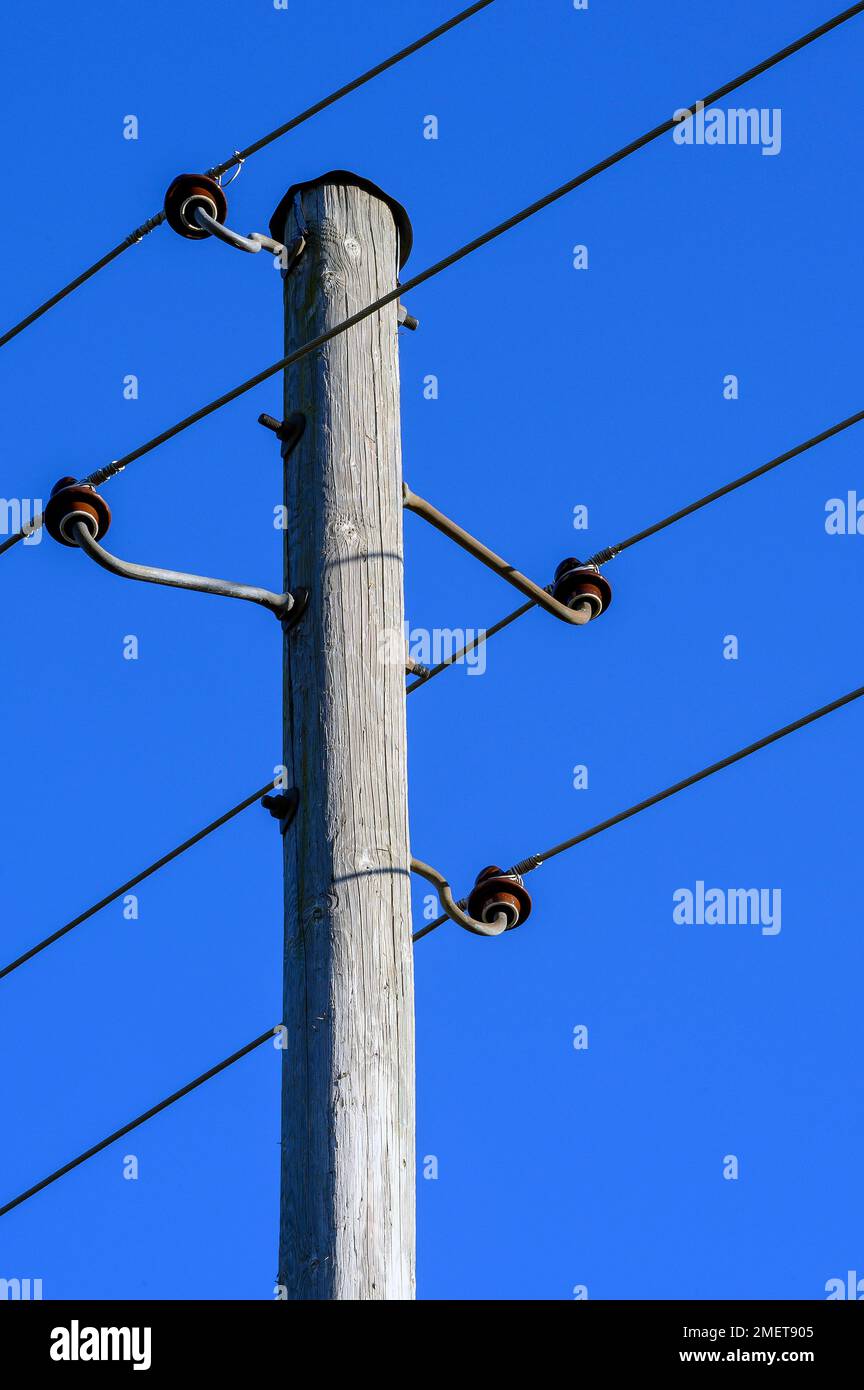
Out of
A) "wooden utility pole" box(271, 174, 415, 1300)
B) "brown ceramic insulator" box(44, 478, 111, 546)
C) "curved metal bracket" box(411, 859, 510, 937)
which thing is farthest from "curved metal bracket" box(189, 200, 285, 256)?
"curved metal bracket" box(411, 859, 510, 937)

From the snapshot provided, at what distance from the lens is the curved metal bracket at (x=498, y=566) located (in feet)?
19.7

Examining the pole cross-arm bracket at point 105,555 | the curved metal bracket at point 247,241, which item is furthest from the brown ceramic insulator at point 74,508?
the curved metal bracket at point 247,241

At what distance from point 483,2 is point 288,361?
6.46 feet

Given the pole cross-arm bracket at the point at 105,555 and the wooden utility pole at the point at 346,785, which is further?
the pole cross-arm bracket at the point at 105,555

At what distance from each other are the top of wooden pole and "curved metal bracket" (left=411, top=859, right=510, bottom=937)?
169 cm

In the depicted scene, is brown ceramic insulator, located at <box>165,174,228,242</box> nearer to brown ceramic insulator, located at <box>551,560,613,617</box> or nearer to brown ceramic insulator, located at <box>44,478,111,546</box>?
brown ceramic insulator, located at <box>44,478,111,546</box>

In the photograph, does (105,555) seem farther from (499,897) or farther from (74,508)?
(499,897)

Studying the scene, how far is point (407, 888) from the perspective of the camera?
541 cm

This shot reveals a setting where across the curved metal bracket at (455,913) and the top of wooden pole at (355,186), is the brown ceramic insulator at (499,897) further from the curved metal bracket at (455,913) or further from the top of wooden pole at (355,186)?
the top of wooden pole at (355,186)

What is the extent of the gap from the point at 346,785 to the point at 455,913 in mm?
517

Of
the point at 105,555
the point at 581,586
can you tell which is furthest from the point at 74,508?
the point at 581,586

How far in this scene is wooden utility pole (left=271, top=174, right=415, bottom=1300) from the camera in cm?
502

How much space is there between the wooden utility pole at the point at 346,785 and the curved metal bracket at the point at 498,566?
0.53 ft
